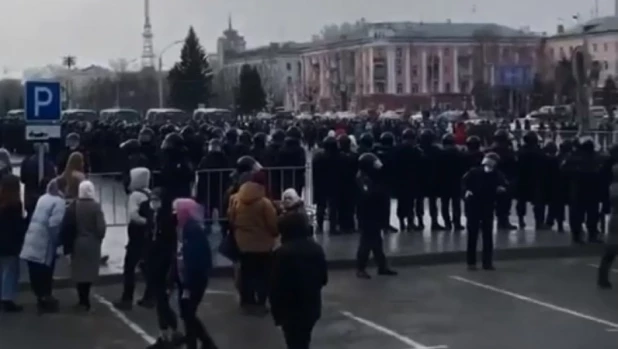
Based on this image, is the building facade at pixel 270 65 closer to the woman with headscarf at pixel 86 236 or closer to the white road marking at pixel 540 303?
the white road marking at pixel 540 303

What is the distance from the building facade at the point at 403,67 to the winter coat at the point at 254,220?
4758 inches

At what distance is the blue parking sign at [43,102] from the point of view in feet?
61.4

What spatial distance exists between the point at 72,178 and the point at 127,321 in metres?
3.00

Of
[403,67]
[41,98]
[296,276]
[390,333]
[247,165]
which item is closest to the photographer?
[296,276]

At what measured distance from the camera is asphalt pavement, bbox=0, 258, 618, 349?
1400cm

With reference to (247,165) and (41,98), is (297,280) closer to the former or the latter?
(247,165)

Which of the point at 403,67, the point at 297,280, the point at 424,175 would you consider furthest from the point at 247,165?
the point at 403,67

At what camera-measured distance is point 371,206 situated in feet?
60.1

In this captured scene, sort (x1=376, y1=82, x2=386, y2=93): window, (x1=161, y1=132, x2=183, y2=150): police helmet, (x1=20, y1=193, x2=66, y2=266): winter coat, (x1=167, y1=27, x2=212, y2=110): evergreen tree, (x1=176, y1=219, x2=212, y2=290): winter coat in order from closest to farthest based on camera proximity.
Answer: (x1=176, y1=219, x2=212, y2=290): winter coat, (x1=20, y1=193, x2=66, y2=266): winter coat, (x1=161, y1=132, x2=183, y2=150): police helmet, (x1=167, y1=27, x2=212, y2=110): evergreen tree, (x1=376, y1=82, x2=386, y2=93): window

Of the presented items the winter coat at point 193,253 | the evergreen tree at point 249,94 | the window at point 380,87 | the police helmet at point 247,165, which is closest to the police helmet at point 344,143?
the police helmet at point 247,165

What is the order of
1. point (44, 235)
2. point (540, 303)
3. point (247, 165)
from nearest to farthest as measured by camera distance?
point (44, 235) → point (247, 165) → point (540, 303)

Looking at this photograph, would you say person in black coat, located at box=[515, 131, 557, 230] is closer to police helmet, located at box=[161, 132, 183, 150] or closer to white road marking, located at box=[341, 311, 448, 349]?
police helmet, located at box=[161, 132, 183, 150]

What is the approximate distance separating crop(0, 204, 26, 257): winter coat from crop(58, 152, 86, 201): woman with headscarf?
1505mm

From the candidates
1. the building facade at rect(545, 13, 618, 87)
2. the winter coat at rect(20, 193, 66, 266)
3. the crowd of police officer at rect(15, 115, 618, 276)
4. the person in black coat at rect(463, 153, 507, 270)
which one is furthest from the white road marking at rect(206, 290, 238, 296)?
the building facade at rect(545, 13, 618, 87)
